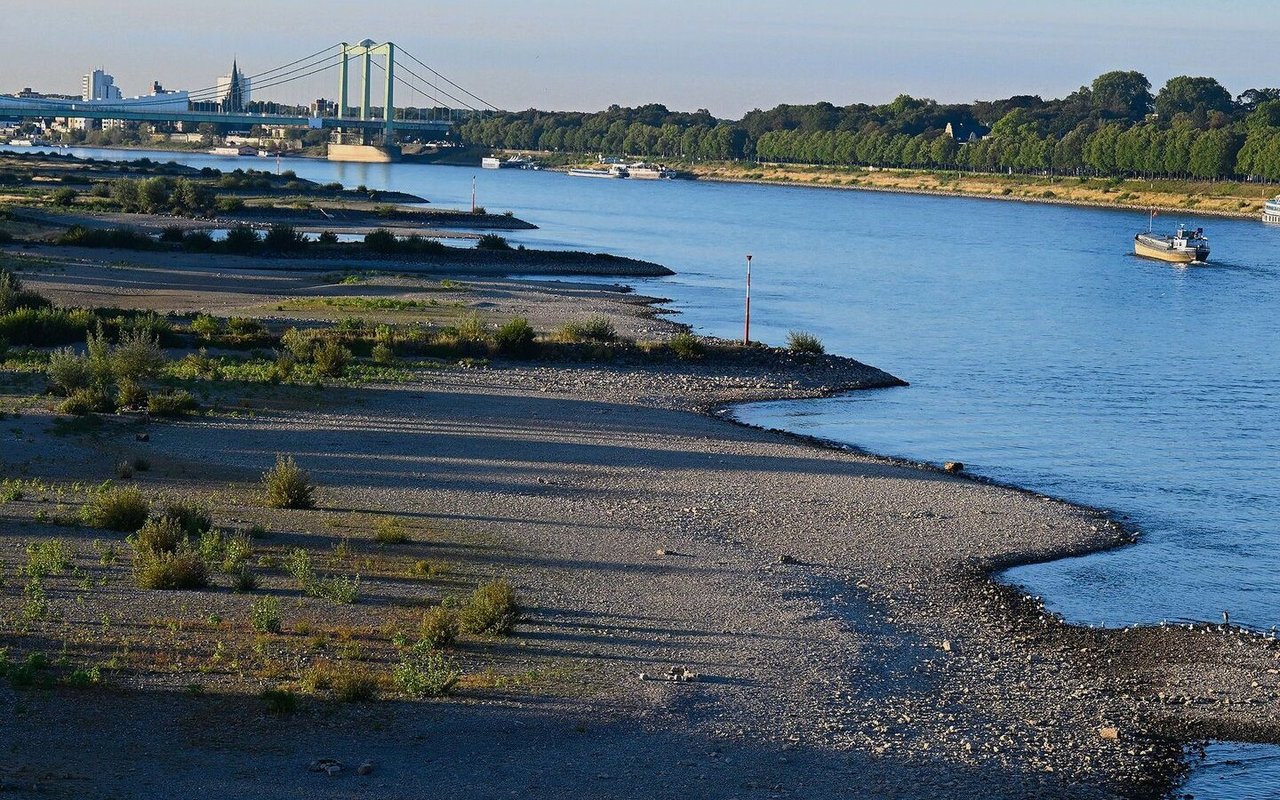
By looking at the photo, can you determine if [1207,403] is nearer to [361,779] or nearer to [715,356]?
[715,356]

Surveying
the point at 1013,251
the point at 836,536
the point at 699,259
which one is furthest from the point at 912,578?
the point at 1013,251

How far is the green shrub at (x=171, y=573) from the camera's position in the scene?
1306cm

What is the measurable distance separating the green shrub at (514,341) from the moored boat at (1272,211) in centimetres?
9891

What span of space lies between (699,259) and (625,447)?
4898 centimetres

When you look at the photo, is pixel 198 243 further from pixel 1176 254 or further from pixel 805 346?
pixel 1176 254

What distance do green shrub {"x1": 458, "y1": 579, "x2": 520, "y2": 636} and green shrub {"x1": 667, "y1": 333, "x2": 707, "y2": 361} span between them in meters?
20.0

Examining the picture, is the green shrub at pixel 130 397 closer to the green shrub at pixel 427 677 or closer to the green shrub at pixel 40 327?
the green shrub at pixel 40 327

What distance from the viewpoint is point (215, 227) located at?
6788 cm

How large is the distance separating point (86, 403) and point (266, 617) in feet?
35.3

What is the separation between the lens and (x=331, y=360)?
2689 centimetres

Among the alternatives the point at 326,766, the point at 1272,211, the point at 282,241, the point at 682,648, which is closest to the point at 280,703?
the point at 326,766

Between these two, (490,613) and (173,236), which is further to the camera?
(173,236)

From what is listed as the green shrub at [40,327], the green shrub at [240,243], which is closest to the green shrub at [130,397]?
the green shrub at [40,327]

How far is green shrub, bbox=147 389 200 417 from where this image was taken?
21.7 metres
